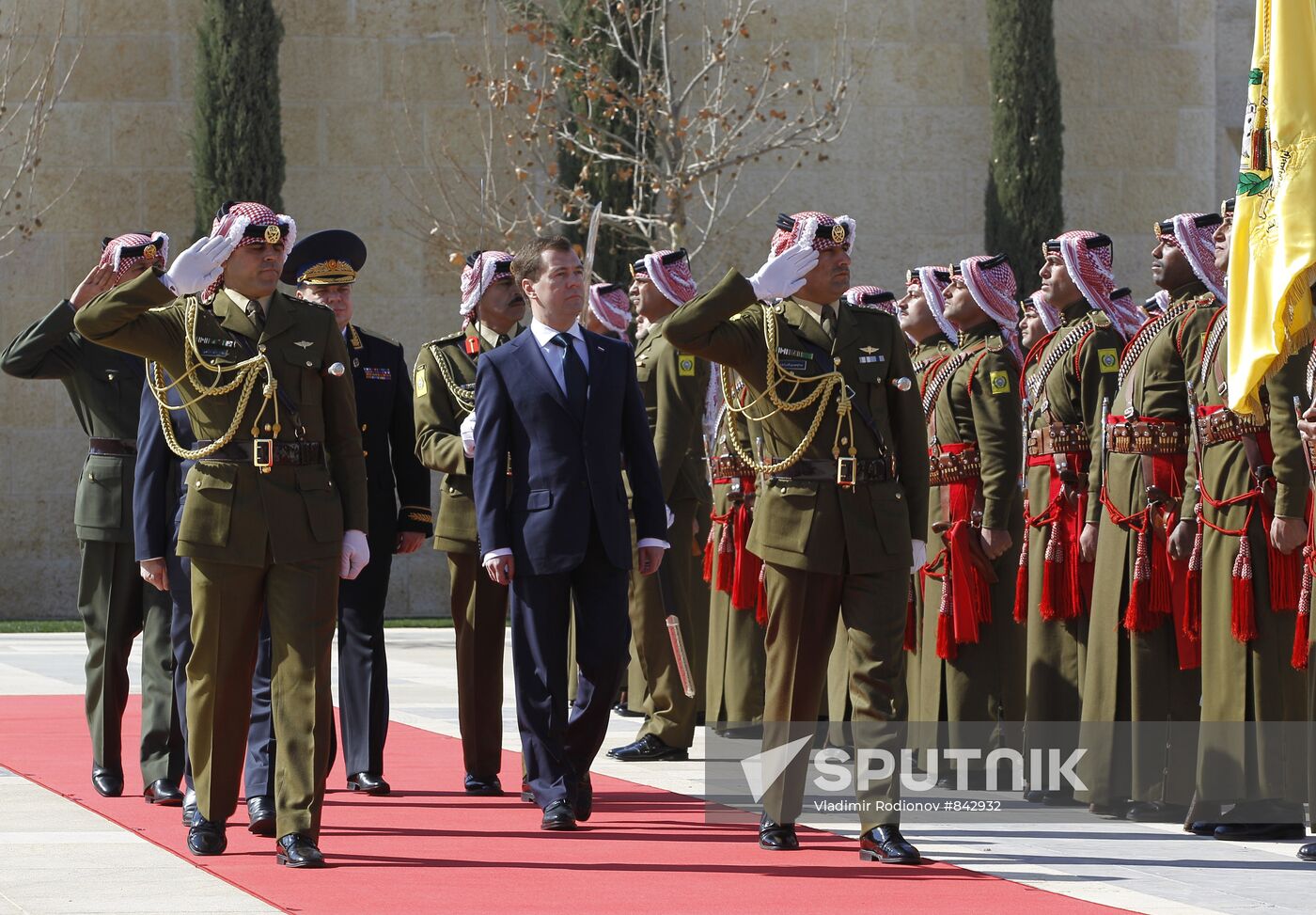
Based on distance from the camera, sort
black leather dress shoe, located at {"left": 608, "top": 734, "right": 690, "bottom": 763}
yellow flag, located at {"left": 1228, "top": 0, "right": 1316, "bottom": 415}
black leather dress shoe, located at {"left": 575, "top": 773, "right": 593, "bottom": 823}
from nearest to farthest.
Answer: yellow flag, located at {"left": 1228, "top": 0, "right": 1316, "bottom": 415} → black leather dress shoe, located at {"left": 575, "top": 773, "right": 593, "bottom": 823} → black leather dress shoe, located at {"left": 608, "top": 734, "right": 690, "bottom": 763}

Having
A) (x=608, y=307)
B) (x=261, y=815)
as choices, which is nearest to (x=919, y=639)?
(x=608, y=307)

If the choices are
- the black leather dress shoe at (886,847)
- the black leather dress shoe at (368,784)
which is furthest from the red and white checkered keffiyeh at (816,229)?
the black leather dress shoe at (368,784)

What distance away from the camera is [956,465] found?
29.9 ft

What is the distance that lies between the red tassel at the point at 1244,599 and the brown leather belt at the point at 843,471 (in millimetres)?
1348

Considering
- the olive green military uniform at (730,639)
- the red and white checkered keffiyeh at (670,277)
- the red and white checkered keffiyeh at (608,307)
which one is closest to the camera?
the olive green military uniform at (730,639)

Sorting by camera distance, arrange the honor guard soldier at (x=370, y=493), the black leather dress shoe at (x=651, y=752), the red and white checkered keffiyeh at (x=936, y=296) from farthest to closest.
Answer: the black leather dress shoe at (x=651, y=752) → the red and white checkered keffiyeh at (x=936, y=296) → the honor guard soldier at (x=370, y=493)

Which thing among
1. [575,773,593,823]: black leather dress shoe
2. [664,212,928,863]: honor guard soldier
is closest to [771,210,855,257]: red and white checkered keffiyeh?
[664,212,928,863]: honor guard soldier

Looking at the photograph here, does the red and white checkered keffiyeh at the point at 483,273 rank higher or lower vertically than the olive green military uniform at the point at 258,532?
higher

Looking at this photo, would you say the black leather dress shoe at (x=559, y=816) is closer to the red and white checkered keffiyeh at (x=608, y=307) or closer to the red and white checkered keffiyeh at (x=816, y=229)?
the red and white checkered keffiyeh at (x=816, y=229)

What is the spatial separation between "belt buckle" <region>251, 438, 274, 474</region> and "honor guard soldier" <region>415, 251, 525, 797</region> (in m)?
1.70

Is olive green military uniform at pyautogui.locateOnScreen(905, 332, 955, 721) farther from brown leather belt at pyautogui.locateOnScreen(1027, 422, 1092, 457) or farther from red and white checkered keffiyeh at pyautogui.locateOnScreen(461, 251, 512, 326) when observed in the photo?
red and white checkered keffiyeh at pyautogui.locateOnScreen(461, 251, 512, 326)

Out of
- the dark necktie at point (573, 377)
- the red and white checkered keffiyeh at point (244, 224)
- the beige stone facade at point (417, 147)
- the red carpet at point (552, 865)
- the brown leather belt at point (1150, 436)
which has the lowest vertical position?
the red carpet at point (552, 865)

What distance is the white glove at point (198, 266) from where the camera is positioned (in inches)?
277

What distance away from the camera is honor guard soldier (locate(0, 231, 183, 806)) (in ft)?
28.1
